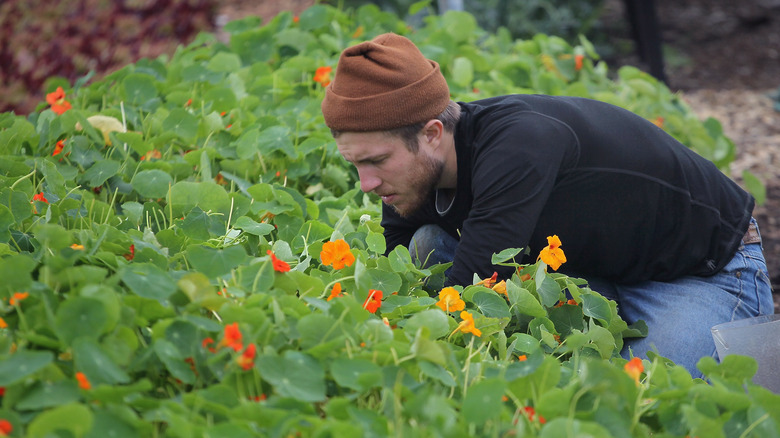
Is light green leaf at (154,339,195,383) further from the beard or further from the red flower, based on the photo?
the beard

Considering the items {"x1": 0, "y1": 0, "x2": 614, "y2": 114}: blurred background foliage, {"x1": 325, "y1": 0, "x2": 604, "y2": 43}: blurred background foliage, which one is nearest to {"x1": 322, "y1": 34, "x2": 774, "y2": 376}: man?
{"x1": 0, "y1": 0, "x2": 614, "y2": 114}: blurred background foliage

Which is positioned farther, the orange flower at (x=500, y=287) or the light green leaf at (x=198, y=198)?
the light green leaf at (x=198, y=198)

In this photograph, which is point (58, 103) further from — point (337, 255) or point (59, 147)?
point (337, 255)

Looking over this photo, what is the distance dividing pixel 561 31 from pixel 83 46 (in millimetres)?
3327

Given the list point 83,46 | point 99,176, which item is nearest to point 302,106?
point 99,176

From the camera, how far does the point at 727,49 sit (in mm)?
6102

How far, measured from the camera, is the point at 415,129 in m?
1.90

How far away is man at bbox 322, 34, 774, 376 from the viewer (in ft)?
6.06

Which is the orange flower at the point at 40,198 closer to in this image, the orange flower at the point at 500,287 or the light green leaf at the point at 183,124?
the light green leaf at the point at 183,124

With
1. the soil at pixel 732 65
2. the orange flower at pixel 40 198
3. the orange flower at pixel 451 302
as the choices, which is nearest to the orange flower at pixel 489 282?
the orange flower at pixel 451 302

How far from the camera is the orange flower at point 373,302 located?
156 centimetres

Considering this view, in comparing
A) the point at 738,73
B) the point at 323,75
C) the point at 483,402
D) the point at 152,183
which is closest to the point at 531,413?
the point at 483,402

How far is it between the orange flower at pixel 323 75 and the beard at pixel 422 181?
1.06m

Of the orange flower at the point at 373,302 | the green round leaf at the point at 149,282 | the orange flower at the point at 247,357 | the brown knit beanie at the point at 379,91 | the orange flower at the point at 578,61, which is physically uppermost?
the brown knit beanie at the point at 379,91
